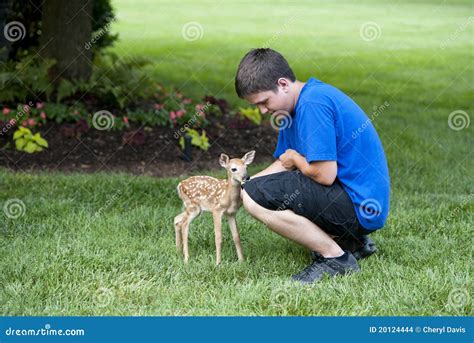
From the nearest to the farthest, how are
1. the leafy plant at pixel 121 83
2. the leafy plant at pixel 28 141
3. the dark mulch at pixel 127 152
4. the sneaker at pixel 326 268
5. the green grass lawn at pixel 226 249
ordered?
the green grass lawn at pixel 226 249 < the sneaker at pixel 326 268 < the dark mulch at pixel 127 152 < the leafy plant at pixel 28 141 < the leafy plant at pixel 121 83

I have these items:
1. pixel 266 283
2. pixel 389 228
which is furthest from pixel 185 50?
pixel 266 283

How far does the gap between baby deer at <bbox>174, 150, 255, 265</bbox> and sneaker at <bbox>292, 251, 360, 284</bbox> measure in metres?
0.55

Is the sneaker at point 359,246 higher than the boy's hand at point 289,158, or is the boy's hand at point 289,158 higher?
the boy's hand at point 289,158

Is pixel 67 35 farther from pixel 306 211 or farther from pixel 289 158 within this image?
pixel 306 211

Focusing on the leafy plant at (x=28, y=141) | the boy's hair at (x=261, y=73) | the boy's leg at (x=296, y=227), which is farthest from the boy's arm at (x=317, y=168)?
the leafy plant at (x=28, y=141)

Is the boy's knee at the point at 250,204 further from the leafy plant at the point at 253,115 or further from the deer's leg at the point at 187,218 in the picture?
the leafy plant at the point at 253,115

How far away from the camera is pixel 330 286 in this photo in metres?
4.85

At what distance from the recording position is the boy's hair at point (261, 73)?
4902 millimetres

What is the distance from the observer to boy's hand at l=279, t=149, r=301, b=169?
5.10 m

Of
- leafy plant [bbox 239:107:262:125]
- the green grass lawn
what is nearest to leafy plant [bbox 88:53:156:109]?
leafy plant [bbox 239:107:262:125]

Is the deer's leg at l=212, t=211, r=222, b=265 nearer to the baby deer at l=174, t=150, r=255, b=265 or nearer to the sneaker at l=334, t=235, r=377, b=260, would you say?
the baby deer at l=174, t=150, r=255, b=265

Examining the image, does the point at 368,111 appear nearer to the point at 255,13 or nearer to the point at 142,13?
the point at 255,13

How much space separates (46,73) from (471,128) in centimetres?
624

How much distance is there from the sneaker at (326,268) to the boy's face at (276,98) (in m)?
1.12
